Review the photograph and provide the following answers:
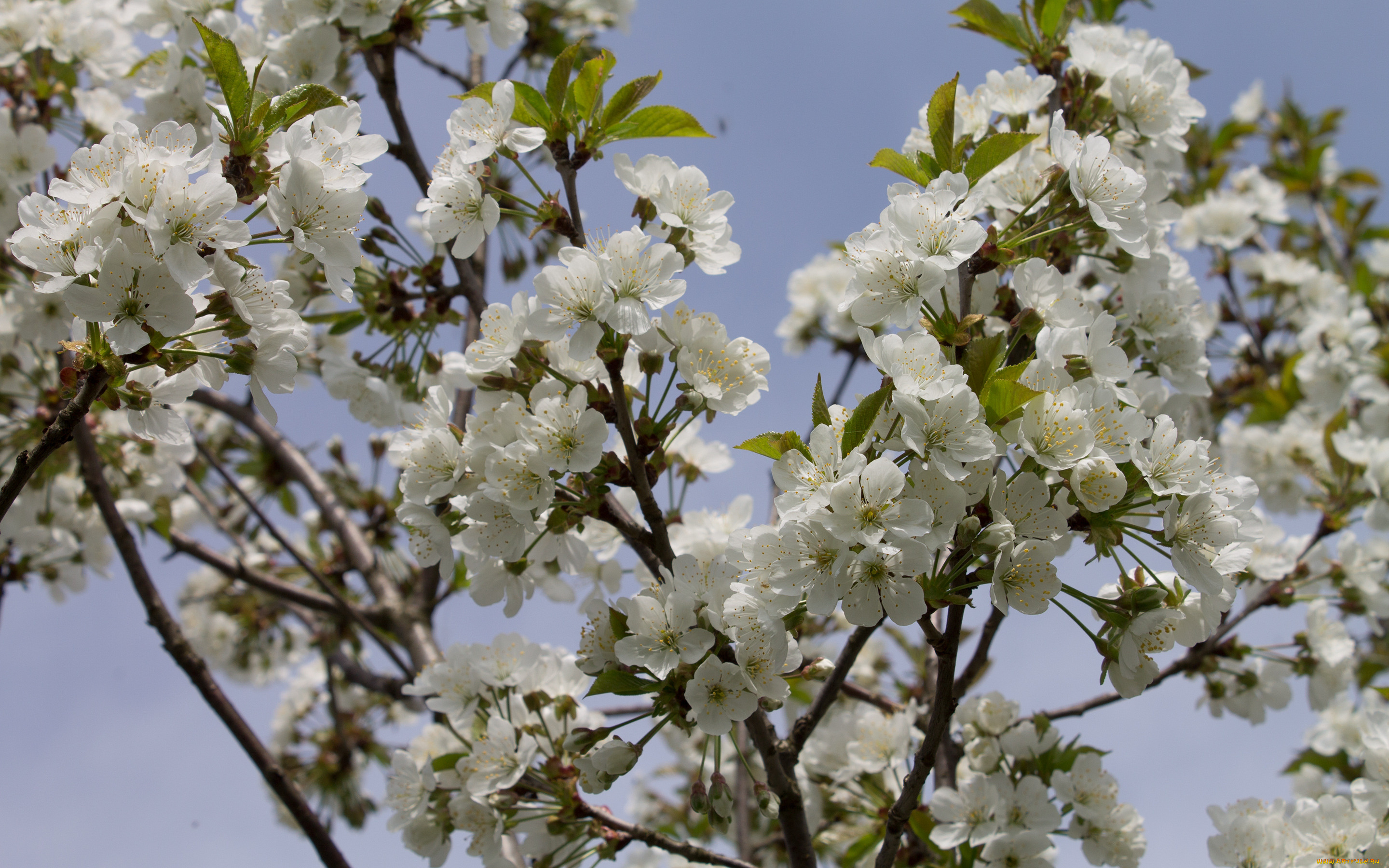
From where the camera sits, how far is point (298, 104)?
170 centimetres

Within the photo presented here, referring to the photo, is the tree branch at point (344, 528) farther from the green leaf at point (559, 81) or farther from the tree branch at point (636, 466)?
the green leaf at point (559, 81)

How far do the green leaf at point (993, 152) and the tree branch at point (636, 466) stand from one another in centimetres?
85

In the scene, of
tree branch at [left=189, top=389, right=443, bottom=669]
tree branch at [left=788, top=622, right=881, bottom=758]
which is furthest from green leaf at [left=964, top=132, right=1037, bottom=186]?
tree branch at [left=189, top=389, right=443, bottom=669]

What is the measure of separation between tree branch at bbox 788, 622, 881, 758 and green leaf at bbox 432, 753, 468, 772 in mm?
852

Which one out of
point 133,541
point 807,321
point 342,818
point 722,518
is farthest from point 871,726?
point 342,818

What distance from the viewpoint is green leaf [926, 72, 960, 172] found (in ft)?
6.12

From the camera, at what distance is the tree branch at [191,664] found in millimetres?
2514

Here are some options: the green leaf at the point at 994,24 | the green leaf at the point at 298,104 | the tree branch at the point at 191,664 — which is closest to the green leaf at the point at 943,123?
the green leaf at the point at 994,24

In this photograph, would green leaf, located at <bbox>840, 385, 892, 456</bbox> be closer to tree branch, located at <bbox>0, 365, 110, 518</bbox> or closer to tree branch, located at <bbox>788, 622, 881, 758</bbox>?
tree branch, located at <bbox>788, 622, 881, 758</bbox>

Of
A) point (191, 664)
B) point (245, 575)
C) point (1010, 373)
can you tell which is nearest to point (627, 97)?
point (1010, 373)

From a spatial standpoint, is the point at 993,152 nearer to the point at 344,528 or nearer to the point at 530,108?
the point at 530,108

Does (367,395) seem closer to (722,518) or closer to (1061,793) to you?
(722,518)

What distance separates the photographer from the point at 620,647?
1.73 meters

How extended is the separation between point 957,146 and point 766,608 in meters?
1.14
